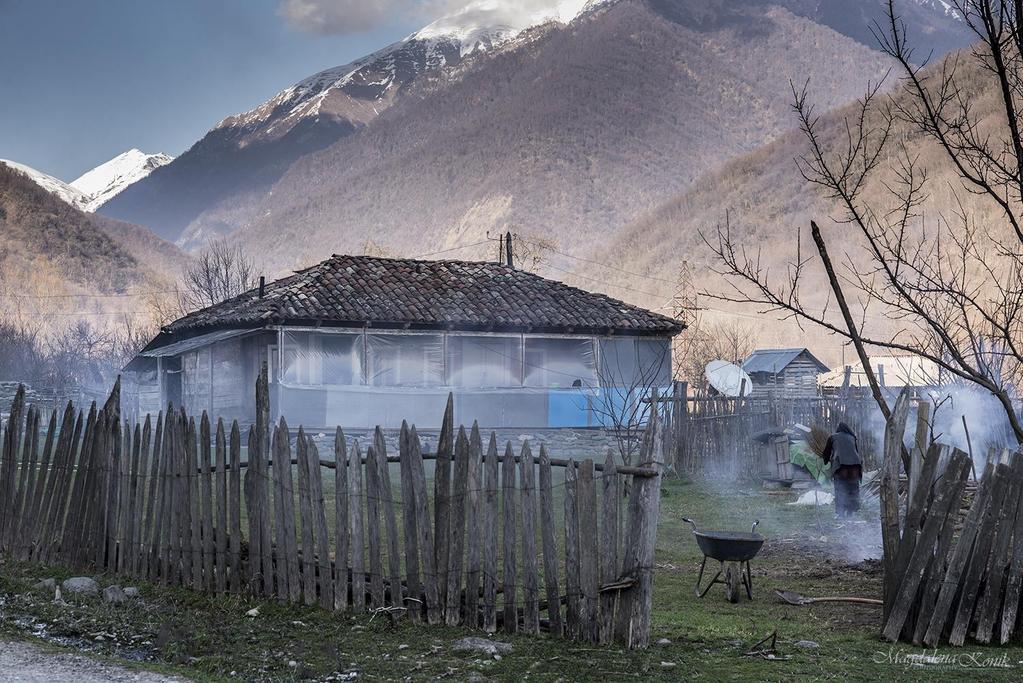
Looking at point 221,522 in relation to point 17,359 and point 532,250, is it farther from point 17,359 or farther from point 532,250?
point 532,250

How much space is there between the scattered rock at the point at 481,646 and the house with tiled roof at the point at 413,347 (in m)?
16.6

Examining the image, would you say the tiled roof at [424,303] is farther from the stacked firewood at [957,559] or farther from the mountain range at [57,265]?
the mountain range at [57,265]

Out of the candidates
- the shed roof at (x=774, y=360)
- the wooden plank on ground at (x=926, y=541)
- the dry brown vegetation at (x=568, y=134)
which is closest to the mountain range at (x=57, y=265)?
the shed roof at (x=774, y=360)

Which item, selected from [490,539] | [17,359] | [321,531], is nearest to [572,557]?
[490,539]

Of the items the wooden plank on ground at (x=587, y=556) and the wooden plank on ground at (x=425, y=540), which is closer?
the wooden plank on ground at (x=587, y=556)

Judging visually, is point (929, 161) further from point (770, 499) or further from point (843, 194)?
point (843, 194)

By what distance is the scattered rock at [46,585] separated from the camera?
7539mm

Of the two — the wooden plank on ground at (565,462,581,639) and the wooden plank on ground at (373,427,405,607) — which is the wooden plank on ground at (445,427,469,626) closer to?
the wooden plank on ground at (373,427,405,607)

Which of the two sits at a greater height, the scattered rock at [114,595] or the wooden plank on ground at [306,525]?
the wooden plank on ground at [306,525]

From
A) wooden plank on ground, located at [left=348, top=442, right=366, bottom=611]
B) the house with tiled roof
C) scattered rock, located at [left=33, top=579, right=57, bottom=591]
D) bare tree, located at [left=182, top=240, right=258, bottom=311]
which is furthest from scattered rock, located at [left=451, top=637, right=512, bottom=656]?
bare tree, located at [left=182, top=240, right=258, bottom=311]

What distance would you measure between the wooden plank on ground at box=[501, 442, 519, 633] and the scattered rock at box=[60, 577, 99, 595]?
319cm

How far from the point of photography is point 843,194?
5.17 m

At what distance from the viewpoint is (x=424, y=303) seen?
24.3 meters

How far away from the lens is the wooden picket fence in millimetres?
5906
